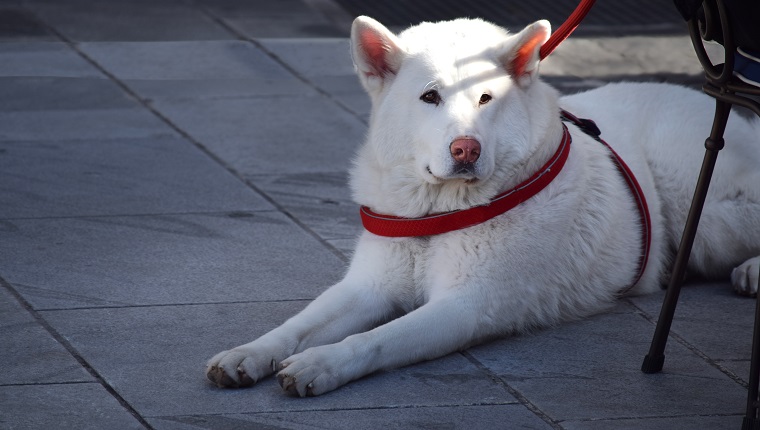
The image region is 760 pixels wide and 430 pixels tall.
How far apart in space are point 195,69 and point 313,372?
5.37 metres

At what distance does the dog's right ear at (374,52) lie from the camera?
4695 mm

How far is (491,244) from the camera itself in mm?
4668

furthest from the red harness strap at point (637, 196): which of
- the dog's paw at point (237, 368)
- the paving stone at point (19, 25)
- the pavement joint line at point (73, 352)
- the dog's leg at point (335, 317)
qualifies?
the paving stone at point (19, 25)

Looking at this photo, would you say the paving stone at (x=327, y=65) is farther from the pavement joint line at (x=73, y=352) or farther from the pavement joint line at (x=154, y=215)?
the pavement joint line at (x=73, y=352)

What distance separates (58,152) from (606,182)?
3.63 meters

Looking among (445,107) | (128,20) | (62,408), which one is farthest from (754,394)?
(128,20)

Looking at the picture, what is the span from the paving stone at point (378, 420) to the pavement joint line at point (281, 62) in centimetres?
417

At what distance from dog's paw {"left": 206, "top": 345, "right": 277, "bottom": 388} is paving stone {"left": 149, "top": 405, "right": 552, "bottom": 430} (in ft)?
0.75

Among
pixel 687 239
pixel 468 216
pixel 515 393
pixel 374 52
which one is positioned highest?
pixel 374 52

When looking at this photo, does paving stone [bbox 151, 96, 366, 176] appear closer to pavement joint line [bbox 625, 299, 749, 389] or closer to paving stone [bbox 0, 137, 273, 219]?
paving stone [bbox 0, 137, 273, 219]

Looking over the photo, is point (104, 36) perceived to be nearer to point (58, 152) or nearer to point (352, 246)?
point (58, 152)

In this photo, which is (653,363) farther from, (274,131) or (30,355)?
(274,131)

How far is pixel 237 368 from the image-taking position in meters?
4.14

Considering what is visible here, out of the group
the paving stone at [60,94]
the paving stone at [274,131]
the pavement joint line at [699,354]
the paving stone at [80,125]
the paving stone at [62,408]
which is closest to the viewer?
the paving stone at [62,408]
